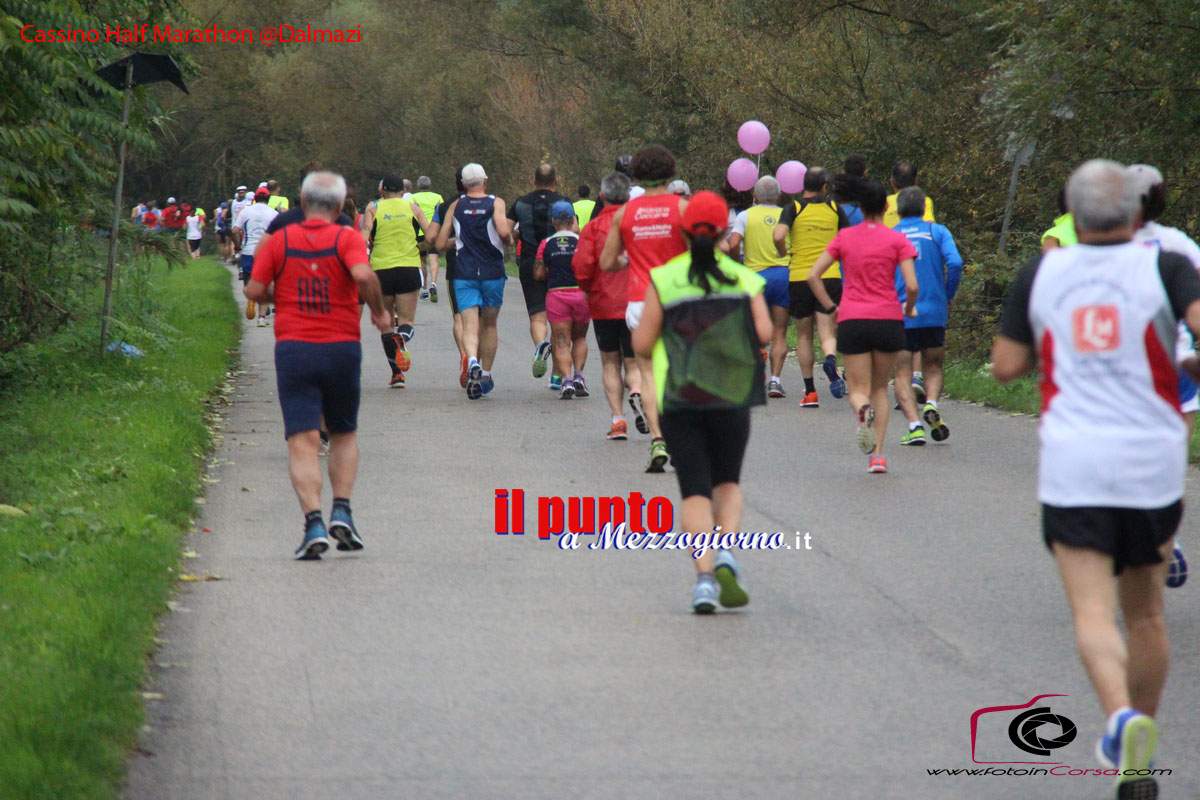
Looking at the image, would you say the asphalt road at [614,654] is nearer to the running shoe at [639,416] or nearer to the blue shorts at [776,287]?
the running shoe at [639,416]

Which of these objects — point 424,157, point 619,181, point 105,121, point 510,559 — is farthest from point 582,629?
point 424,157

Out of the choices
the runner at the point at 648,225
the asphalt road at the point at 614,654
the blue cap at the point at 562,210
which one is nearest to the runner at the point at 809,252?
the blue cap at the point at 562,210

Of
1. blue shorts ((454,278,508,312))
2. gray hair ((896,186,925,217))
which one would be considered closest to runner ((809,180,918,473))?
gray hair ((896,186,925,217))

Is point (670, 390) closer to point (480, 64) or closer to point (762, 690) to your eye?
point (762, 690)

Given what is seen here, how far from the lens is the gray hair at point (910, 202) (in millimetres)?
12953

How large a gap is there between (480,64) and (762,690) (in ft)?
155

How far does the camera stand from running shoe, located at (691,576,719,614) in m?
7.62

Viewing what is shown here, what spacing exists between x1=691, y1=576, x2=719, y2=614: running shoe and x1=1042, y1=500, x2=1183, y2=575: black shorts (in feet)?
8.96

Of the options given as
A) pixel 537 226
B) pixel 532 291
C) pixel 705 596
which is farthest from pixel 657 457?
pixel 532 291

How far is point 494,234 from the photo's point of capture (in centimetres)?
1577

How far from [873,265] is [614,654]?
514 centimetres

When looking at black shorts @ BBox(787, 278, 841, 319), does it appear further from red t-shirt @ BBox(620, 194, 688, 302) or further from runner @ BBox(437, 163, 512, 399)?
red t-shirt @ BBox(620, 194, 688, 302)

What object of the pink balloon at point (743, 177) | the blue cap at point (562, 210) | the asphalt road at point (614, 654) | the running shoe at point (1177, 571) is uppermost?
the pink balloon at point (743, 177)

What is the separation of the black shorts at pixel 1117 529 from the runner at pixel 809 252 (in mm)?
9780
